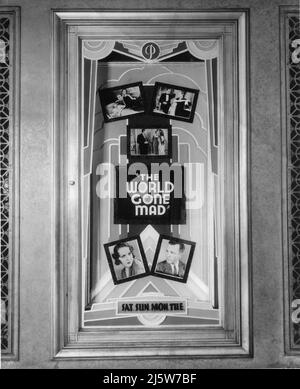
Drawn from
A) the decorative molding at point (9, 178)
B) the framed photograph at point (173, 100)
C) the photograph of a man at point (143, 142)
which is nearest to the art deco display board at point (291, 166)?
the framed photograph at point (173, 100)

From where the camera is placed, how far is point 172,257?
2.48 m

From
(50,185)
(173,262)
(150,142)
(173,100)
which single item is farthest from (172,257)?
(173,100)

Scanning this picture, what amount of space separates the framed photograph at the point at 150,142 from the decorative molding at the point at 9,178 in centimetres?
72

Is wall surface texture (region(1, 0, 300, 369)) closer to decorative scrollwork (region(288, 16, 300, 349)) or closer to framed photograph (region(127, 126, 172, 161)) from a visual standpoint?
decorative scrollwork (region(288, 16, 300, 349))

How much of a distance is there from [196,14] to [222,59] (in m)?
0.31

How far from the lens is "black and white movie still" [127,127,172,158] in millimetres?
2494

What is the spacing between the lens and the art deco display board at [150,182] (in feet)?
7.93

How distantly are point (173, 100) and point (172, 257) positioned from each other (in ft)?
3.25

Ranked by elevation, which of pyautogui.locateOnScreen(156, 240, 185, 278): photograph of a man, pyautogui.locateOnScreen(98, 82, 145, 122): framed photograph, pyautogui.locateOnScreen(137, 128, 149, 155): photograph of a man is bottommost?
pyautogui.locateOnScreen(156, 240, 185, 278): photograph of a man

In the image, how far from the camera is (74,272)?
95.7 inches

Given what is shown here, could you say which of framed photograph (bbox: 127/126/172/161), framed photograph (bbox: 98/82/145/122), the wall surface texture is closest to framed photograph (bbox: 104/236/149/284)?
the wall surface texture

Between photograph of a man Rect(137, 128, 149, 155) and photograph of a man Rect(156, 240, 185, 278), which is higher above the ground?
photograph of a man Rect(137, 128, 149, 155)

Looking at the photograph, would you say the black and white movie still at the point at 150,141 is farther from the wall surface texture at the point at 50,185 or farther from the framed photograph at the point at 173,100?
the wall surface texture at the point at 50,185

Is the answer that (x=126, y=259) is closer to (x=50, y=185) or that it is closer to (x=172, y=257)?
(x=172, y=257)
